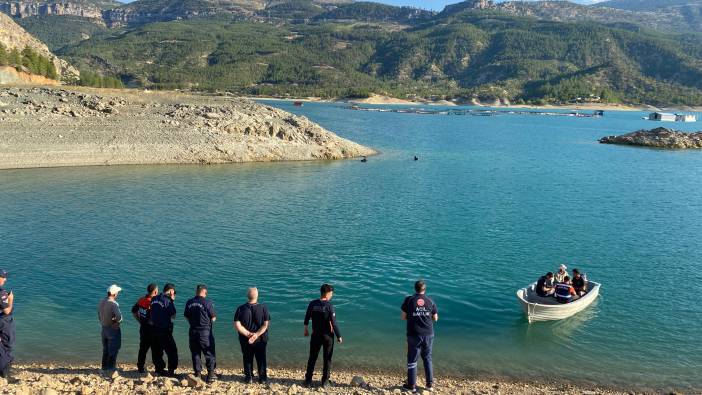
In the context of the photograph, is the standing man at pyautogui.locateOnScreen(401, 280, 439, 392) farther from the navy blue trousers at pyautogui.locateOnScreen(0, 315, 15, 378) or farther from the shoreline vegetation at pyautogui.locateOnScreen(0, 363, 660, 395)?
the navy blue trousers at pyautogui.locateOnScreen(0, 315, 15, 378)

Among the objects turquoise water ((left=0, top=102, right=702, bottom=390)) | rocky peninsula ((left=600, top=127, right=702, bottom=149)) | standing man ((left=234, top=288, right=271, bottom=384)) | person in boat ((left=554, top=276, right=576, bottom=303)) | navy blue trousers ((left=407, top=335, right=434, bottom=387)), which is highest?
rocky peninsula ((left=600, top=127, right=702, bottom=149))

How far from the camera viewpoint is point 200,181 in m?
43.1

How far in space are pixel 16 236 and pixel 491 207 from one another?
26.4m

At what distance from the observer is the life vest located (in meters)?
18.3

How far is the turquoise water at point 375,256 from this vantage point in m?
16.0

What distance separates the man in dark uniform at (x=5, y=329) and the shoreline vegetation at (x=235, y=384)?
1.17 feet

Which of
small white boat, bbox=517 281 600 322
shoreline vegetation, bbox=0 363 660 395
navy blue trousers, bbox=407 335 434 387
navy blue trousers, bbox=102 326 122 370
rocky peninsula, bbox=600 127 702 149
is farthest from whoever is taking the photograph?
rocky peninsula, bbox=600 127 702 149

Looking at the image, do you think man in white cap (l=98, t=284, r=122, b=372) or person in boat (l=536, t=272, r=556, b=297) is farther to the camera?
person in boat (l=536, t=272, r=556, b=297)

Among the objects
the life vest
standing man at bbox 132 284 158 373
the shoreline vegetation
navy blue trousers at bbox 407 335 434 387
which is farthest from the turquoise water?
navy blue trousers at bbox 407 335 434 387

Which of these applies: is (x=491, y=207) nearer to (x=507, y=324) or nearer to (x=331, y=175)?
(x=331, y=175)

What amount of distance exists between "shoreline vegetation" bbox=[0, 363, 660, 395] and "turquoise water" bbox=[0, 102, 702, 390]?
2.18 ft

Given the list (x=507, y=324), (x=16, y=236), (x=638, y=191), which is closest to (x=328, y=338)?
(x=507, y=324)

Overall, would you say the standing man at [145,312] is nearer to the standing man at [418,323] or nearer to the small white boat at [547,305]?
the standing man at [418,323]

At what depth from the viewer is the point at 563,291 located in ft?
60.5
